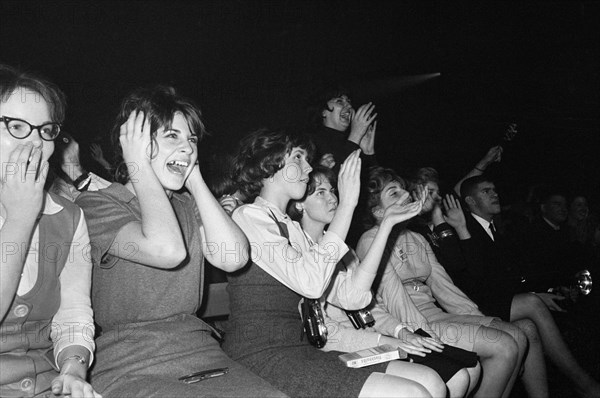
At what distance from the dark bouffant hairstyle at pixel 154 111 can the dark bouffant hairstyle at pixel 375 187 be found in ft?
3.59

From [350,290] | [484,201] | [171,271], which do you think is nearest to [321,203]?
[350,290]

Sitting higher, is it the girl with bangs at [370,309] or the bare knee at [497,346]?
the girl with bangs at [370,309]

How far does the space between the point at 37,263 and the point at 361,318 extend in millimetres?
1119

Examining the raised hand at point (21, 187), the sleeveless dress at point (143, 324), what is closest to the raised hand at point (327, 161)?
the sleeveless dress at point (143, 324)

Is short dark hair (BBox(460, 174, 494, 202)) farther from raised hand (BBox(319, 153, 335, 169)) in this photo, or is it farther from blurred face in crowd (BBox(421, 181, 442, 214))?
raised hand (BBox(319, 153, 335, 169))

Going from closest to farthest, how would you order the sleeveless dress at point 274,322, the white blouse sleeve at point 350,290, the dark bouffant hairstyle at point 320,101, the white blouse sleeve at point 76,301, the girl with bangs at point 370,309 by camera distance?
the white blouse sleeve at point 76,301 < the sleeveless dress at point 274,322 < the girl with bangs at point 370,309 < the white blouse sleeve at point 350,290 < the dark bouffant hairstyle at point 320,101

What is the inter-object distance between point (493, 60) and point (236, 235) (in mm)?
4792

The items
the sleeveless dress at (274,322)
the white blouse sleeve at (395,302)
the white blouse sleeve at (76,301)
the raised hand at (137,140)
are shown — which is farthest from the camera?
the white blouse sleeve at (395,302)

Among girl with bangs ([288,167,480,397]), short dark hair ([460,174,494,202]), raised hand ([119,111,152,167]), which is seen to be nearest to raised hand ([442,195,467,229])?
short dark hair ([460,174,494,202])

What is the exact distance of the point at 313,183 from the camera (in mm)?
1990

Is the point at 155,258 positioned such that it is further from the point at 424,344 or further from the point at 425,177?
the point at 425,177

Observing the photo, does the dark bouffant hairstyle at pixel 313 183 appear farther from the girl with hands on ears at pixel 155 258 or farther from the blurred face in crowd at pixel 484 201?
the blurred face in crowd at pixel 484 201

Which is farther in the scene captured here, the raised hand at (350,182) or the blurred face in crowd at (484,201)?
the blurred face in crowd at (484,201)

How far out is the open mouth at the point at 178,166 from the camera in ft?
4.69
